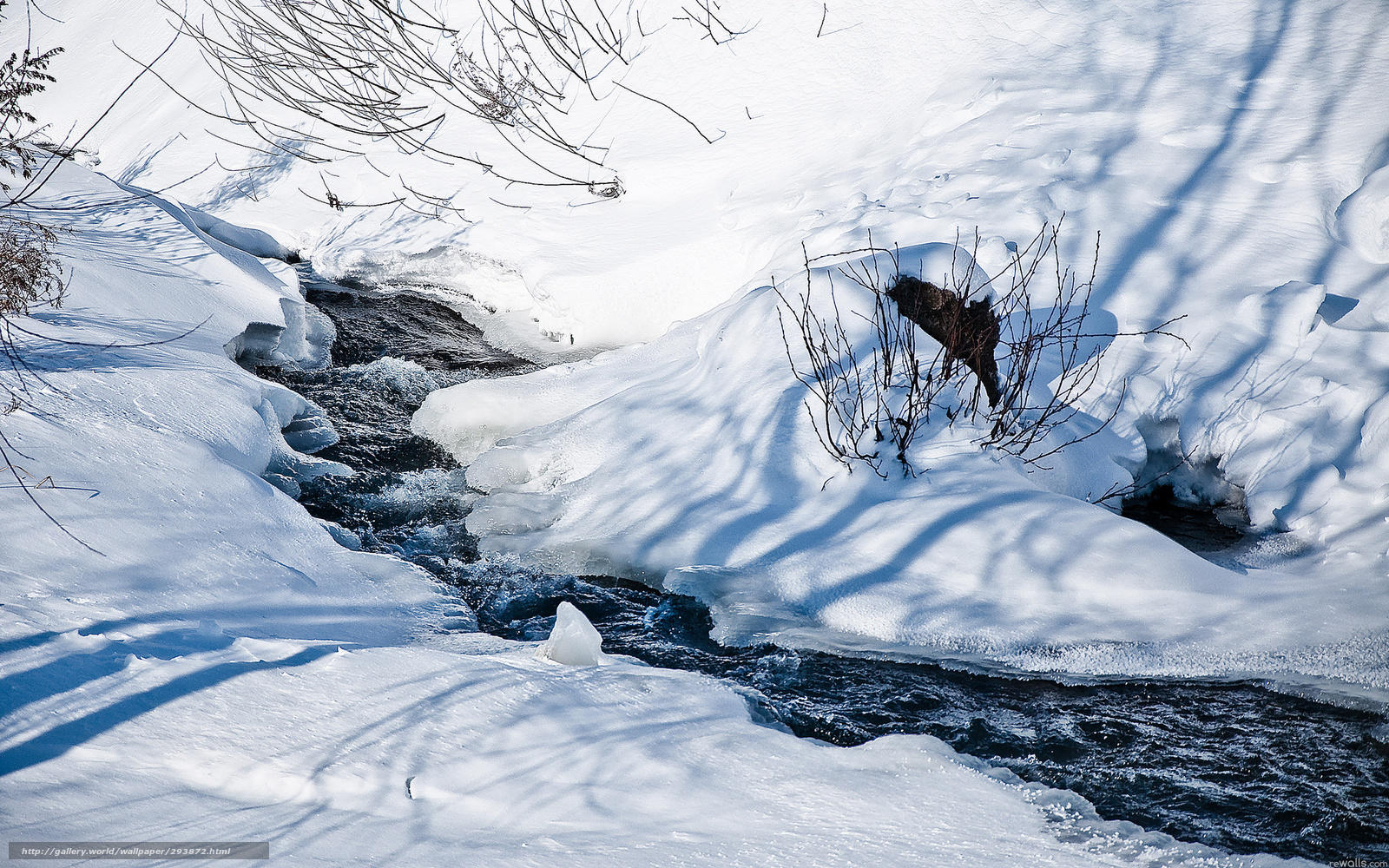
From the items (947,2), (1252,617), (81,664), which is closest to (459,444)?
(81,664)

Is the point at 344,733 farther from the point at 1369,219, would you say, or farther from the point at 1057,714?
the point at 1369,219

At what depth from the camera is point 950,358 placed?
3.93 metres

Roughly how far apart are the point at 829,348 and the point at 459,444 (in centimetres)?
218

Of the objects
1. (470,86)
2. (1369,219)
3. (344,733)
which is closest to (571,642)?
(344,733)

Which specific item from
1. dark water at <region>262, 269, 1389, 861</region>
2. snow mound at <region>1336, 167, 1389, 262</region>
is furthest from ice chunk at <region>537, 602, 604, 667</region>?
snow mound at <region>1336, 167, 1389, 262</region>

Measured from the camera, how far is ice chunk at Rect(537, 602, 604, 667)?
3016 millimetres

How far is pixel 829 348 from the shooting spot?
445 centimetres

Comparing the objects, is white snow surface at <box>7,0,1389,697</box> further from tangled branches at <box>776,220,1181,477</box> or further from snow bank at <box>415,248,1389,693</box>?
tangled branches at <box>776,220,1181,477</box>

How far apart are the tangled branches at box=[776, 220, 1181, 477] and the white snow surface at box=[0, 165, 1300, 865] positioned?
5.12 feet

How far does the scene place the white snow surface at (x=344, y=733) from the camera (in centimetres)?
203

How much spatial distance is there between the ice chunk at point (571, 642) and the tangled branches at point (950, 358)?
1463mm

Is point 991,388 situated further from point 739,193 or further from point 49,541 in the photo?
point 49,541

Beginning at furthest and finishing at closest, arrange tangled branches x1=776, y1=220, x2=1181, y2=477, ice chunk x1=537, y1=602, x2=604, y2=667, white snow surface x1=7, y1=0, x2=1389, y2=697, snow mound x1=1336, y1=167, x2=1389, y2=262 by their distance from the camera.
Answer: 1. snow mound x1=1336, y1=167, x2=1389, y2=262
2. tangled branches x1=776, y1=220, x2=1181, y2=477
3. white snow surface x1=7, y1=0, x2=1389, y2=697
4. ice chunk x1=537, y1=602, x2=604, y2=667

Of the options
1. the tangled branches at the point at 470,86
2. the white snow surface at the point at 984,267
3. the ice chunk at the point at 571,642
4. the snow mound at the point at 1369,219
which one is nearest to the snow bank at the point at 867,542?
the white snow surface at the point at 984,267
